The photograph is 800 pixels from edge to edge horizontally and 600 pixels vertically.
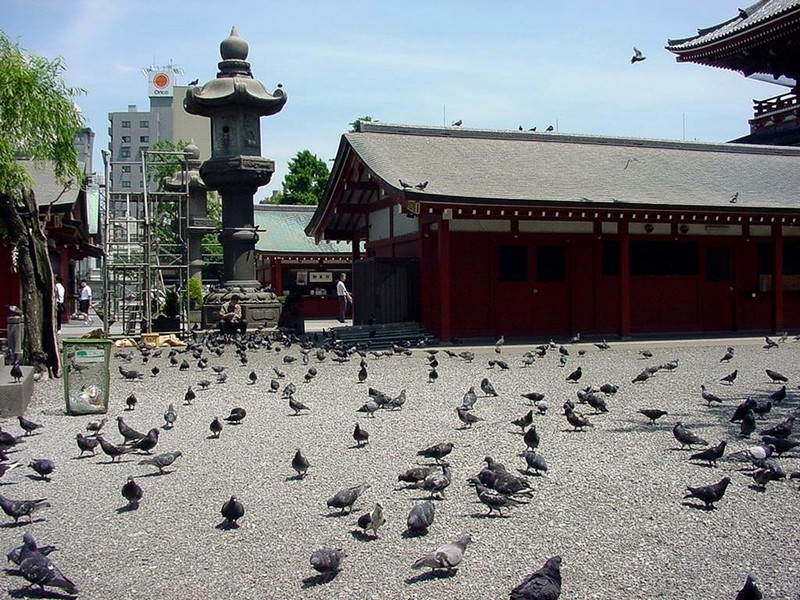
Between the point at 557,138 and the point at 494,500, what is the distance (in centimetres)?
2122

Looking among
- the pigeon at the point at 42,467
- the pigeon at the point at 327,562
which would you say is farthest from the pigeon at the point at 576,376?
the pigeon at the point at 327,562

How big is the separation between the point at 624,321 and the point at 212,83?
12601mm

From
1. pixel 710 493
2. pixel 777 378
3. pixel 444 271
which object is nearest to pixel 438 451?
pixel 710 493

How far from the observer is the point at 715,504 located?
265 inches

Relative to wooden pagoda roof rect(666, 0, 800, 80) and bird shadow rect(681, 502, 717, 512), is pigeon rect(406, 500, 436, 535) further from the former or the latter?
wooden pagoda roof rect(666, 0, 800, 80)

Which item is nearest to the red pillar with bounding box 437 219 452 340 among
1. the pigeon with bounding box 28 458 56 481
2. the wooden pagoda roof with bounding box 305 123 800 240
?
the wooden pagoda roof with bounding box 305 123 800 240

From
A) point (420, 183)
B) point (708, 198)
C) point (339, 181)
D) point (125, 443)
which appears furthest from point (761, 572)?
point (339, 181)

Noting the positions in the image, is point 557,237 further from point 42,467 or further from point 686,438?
point 42,467

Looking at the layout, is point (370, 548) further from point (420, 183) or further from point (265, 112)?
point (265, 112)

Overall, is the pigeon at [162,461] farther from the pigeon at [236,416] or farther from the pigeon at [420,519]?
the pigeon at [420,519]

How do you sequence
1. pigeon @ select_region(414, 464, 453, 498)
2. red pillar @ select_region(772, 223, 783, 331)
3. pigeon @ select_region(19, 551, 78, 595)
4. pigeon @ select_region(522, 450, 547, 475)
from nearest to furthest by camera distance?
pigeon @ select_region(19, 551, 78, 595), pigeon @ select_region(414, 464, 453, 498), pigeon @ select_region(522, 450, 547, 475), red pillar @ select_region(772, 223, 783, 331)

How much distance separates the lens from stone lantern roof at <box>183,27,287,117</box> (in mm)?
23328

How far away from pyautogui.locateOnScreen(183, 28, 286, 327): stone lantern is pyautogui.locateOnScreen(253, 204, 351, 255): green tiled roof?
10700 millimetres

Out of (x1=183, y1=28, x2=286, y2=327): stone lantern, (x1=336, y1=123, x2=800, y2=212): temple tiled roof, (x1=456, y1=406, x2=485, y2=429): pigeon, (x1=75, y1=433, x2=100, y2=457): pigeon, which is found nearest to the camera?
(x1=75, y1=433, x2=100, y2=457): pigeon
